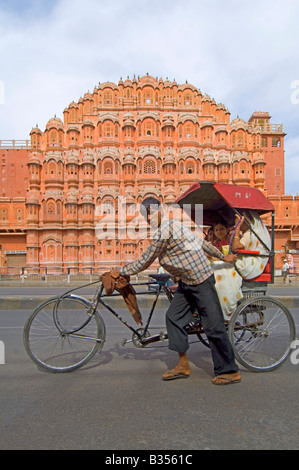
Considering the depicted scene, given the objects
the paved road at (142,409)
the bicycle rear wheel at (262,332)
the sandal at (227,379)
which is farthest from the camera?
the bicycle rear wheel at (262,332)

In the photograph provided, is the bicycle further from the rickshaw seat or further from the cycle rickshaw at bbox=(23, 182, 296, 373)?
the rickshaw seat

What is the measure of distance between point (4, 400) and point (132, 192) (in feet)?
105

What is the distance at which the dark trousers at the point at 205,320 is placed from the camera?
3.20 m

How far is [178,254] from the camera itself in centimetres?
330

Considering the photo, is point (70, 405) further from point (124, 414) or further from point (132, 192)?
point (132, 192)

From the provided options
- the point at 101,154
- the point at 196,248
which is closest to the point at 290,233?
the point at 101,154

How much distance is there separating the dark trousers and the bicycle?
9.3 inches

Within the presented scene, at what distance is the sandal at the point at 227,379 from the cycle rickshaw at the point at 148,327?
260 millimetres

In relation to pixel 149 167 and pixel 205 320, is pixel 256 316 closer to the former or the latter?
pixel 205 320

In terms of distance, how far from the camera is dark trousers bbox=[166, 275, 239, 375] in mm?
3197

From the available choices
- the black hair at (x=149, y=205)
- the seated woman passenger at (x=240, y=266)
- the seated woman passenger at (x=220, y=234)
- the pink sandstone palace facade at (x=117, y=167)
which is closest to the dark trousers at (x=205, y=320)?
the seated woman passenger at (x=240, y=266)

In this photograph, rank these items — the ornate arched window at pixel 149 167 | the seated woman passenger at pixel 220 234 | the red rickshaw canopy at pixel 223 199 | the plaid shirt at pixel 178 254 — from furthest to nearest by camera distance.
Result: the ornate arched window at pixel 149 167 → the seated woman passenger at pixel 220 234 → the red rickshaw canopy at pixel 223 199 → the plaid shirt at pixel 178 254

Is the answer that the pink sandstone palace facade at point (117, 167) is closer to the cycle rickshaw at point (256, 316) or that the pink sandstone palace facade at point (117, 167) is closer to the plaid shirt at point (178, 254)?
the cycle rickshaw at point (256, 316)

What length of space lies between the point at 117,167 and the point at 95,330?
1278 inches
